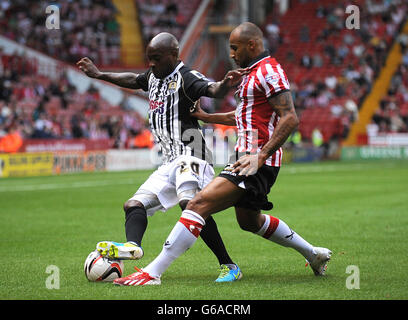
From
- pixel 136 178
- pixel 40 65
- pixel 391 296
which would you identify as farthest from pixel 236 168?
pixel 40 65

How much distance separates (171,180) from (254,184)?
1051 millimetres

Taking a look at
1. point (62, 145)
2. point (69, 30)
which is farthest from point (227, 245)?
point (69, 30)

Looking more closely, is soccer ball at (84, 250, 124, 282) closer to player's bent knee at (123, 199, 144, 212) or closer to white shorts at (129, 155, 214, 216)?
player's bent knee at (123, 199, 144, 212)

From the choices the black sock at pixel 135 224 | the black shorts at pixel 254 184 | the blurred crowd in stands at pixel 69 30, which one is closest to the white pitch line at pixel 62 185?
the black sock at pixel 135 224

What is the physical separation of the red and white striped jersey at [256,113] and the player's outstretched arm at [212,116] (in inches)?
26.6

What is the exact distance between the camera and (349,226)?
11617 millimetres

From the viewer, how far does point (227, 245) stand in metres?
9.70

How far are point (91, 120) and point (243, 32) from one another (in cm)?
2477

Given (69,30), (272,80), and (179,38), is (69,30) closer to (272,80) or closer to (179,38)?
(179,38)

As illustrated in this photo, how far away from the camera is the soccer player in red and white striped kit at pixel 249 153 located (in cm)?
638

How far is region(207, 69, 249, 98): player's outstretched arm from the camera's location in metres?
6.37

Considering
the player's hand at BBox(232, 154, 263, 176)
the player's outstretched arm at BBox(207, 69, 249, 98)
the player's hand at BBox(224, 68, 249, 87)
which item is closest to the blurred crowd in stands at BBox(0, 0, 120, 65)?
the player's outstretched arm at BBox(207, 69, 249, 98)

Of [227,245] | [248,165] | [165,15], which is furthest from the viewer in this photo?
[165,15]

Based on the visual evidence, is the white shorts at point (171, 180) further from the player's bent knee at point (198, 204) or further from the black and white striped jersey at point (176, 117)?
the player's bent knee at point (198, 204)
